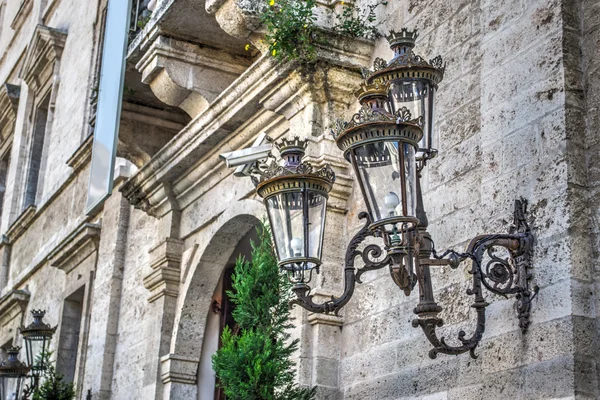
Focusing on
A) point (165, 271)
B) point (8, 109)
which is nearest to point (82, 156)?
point (165, 271)

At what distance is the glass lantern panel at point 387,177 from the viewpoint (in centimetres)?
450

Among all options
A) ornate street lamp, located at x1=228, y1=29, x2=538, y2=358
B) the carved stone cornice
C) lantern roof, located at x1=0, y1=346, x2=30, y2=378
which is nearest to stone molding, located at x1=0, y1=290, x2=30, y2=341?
the carved stone cornice

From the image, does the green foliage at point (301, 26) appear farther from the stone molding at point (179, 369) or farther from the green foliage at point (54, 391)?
the green foliage at point (54, 391)

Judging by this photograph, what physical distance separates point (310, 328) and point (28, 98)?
10.5 metres

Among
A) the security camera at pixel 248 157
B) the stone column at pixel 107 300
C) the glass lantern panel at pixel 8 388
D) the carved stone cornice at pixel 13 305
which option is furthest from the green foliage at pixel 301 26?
the carved stone cornice at pixel 13 305

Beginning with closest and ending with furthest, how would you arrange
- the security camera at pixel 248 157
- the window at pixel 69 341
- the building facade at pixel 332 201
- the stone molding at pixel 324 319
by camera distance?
the building facade at pixel 332 201, the stone molding at pixel 324 319, the security camera at pixel 248 157, the window at pixel 69 341

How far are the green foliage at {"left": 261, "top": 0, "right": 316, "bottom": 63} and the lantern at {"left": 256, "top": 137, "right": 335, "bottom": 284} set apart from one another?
5.04ft

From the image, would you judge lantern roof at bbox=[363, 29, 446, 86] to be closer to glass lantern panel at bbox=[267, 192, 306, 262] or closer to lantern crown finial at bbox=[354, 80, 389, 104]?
lantern crown finial at bbox=[354, 80, 389, 104]

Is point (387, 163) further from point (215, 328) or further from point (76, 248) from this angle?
point (76, 248)

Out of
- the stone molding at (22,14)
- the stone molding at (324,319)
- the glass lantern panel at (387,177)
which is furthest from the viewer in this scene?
the stone molding at (22,14)

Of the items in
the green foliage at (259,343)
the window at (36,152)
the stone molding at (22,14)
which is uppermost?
the stone molding at (22,14)

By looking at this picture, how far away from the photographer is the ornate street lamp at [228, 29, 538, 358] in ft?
14.9

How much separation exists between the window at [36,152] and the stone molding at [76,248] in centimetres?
288

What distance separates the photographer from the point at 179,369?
8344mm
